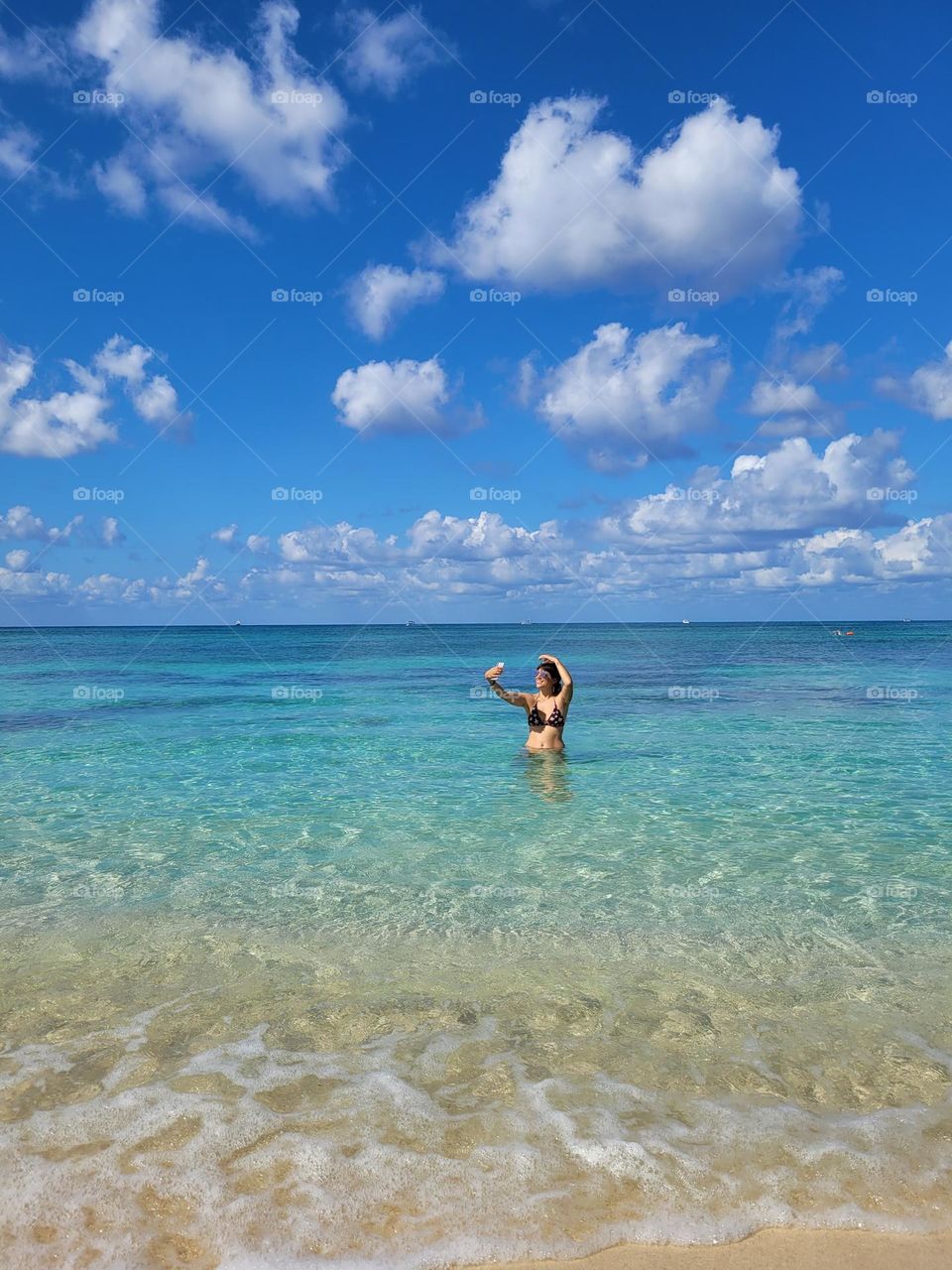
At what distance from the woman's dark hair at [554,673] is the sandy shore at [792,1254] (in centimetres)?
1241

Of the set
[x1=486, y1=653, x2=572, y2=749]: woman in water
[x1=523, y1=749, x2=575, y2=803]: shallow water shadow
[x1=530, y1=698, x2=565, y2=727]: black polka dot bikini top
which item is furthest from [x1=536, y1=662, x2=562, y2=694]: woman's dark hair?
[x1=523, y1=749, x2=575, y2=803]: shallow water shadow

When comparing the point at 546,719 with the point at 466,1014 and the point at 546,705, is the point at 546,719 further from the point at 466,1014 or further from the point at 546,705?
the point at 466,1014

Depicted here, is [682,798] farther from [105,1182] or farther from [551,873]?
[105,1182]

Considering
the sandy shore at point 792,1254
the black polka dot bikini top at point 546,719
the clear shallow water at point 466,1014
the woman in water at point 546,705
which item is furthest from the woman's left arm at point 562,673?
the sandy shore at point 792,1254

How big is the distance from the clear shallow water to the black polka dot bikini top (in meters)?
2.66

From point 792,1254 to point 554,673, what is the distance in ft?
42.3

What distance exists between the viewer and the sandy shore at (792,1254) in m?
3.52

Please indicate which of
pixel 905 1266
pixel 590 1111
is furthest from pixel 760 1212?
pixel 590 1111

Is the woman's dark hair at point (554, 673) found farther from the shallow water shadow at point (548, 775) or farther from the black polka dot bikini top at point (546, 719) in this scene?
the shallow water shadow at point (548, 775)

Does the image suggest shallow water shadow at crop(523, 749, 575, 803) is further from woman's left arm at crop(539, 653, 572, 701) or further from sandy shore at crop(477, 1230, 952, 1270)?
sandy shore at crop(477, 1230, 952, 1270)

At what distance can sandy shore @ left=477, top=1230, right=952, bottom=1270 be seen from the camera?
3.52 m

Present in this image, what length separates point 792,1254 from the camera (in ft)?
11.8

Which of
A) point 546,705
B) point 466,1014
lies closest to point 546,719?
point 546,705

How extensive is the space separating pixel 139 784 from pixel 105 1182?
11036mm
